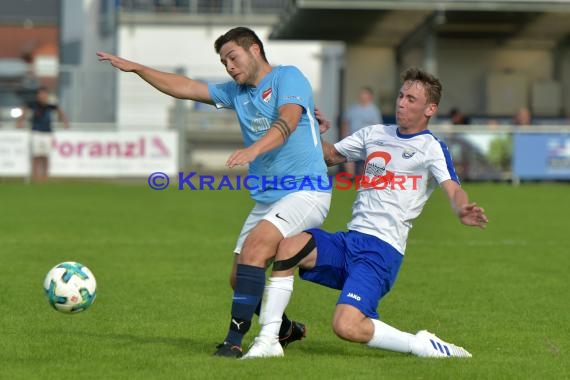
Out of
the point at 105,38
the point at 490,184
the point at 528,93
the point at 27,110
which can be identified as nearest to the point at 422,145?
the point at 490,184

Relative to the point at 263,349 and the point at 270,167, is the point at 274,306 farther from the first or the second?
the point at 270,167

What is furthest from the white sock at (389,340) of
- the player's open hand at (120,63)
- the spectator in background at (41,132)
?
the spectator in background at (41,132)

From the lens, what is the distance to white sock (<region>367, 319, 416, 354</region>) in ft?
23.0

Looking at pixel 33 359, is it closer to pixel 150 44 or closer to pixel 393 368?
pixel 393 368

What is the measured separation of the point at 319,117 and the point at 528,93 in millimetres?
28577

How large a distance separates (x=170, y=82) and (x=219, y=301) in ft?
7.62

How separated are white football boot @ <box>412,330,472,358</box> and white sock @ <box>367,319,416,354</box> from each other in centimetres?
4

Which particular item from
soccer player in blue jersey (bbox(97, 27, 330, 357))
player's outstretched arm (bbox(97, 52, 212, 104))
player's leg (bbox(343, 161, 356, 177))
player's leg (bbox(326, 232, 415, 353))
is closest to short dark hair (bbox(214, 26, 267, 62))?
soccer player in blue jersey (bbox(97, 27, 330, 357))

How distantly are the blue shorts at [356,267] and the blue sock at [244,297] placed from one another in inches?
13.3

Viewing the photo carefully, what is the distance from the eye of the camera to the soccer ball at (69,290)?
753cm

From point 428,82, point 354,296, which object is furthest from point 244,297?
point 428,82

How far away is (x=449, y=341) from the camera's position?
796cm

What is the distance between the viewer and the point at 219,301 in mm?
9727

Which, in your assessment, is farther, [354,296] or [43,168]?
[43,168]
